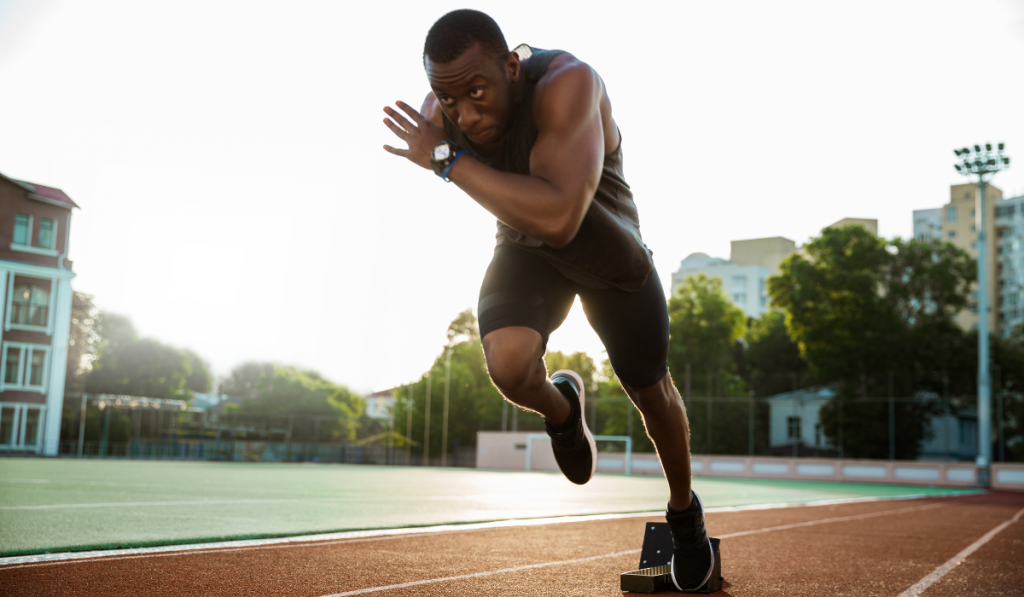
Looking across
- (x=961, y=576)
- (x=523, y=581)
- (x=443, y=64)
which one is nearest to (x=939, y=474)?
(x=961, y=576)

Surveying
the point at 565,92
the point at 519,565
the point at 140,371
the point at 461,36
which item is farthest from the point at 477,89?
the point at 140,371

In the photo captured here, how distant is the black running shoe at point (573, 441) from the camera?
3246 mm

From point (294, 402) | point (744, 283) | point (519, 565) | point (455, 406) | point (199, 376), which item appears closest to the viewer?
point (519, 565)

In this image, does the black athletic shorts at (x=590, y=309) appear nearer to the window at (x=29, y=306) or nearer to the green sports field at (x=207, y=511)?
the green sports field at (x=207, y=511)

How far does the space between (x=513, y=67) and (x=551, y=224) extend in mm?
518

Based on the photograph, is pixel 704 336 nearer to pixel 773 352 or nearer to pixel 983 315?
pixel 773 352

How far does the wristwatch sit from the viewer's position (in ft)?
7.07

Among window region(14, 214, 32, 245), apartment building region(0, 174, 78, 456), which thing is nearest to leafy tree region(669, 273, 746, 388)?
apartment building region(0, 174, 78, 456)

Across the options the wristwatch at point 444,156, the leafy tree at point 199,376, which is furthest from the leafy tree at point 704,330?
the leafy tree at point 199,376

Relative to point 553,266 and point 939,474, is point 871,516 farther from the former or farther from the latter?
point 939,474

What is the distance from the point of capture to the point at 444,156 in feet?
7.10

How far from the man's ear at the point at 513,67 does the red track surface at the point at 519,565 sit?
1.96m

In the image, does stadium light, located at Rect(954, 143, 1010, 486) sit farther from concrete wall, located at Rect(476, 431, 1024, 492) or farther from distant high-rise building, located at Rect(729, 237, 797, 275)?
distant high-rise building, located at Rect(729, 237, 797, 275)

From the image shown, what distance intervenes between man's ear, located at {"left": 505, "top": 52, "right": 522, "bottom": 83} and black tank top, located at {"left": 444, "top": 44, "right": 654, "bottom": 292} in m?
0.07
